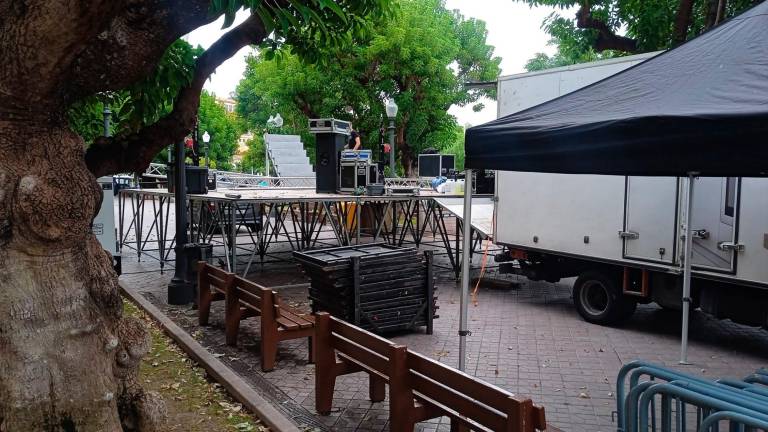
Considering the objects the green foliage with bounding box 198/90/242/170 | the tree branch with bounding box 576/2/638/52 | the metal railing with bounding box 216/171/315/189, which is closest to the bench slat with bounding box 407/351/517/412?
the tree branch with bounding box 576/2/638/52

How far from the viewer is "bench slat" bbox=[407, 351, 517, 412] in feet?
10.8

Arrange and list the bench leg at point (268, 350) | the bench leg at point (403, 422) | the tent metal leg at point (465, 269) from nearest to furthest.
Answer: the bench leg at point (403, 422) < the tent metal leg at point (465, 269) < the bench leg at point (268, 350)

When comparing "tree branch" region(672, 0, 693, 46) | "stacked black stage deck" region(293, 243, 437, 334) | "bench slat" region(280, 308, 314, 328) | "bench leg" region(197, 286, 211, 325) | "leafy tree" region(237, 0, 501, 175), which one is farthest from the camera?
"leafy tree" region(237, 0, 501, 175)

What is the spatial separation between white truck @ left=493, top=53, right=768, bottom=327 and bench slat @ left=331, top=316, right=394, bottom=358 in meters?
4.38

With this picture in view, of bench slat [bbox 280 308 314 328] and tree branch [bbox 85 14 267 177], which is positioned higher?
tree branch [bbox 85 14 267 177]

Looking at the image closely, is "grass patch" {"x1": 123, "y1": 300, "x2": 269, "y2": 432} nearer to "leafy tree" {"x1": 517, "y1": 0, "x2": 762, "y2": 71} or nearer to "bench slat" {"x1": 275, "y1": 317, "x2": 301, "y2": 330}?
"bench slat" {"x1": 275, "y1": 317, "x2": 301, "y2": 330}

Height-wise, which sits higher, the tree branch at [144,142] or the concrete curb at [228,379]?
the tree branch at [144,142]

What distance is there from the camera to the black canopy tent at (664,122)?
3.54 meters

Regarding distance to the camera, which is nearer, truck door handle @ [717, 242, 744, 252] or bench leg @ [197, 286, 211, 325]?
truck door handle @ [717, 242, 744, 252]

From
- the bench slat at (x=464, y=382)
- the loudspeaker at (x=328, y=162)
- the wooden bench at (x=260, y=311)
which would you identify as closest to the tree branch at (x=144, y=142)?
the wooden bench at (x=260, y=311)

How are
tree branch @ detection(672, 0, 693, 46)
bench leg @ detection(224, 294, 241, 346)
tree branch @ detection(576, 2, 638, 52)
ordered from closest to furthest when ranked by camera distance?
bench leg @ detection(224, 294, 241, 346), tree branch @ detection(672, 0, 693, 46), tree branch @ detection(576, 2, 638, 52)

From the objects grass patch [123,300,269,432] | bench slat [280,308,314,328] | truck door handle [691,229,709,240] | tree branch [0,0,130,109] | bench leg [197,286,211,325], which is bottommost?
grass patch [123,300,269,432]

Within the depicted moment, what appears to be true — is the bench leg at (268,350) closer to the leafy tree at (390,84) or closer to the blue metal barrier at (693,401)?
the blue metal barrier at (693,401)

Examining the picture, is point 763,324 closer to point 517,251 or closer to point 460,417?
point 517,251
